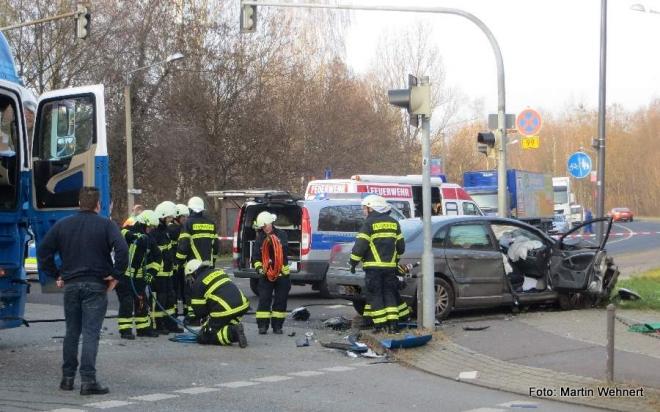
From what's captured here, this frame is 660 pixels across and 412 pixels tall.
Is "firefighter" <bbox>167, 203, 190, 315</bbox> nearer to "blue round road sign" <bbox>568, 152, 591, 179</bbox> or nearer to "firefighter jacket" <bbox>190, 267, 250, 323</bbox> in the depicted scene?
"firefighter jacket" <bbox>190, 267, 250, 323</bbox>

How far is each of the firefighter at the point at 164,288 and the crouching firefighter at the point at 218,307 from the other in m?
1.20

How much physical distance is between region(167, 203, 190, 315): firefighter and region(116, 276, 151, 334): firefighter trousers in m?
1.30

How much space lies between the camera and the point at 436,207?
24891mm

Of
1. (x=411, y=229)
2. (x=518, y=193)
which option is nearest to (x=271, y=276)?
(x=411, y=229)

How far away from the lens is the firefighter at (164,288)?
1218 centimetres

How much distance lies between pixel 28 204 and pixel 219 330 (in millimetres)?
2666

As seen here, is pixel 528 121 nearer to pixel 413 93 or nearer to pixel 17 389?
pixel 413 93

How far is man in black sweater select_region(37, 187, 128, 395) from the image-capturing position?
8008 mm

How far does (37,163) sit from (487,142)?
31.2ft

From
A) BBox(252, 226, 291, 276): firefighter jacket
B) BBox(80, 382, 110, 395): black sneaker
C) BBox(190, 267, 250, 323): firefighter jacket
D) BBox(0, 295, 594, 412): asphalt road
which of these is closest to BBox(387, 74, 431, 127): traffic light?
BBox(252, 226, 291, 276): firefighter jacket

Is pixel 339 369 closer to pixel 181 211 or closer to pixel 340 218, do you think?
pixel 181 211

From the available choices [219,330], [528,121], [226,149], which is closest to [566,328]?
[219,330]

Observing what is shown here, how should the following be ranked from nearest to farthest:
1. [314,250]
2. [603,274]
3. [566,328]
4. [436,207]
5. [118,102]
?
[566,328], [603,274], [314,250], [436,207], [118,102]

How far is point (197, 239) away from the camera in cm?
1267
